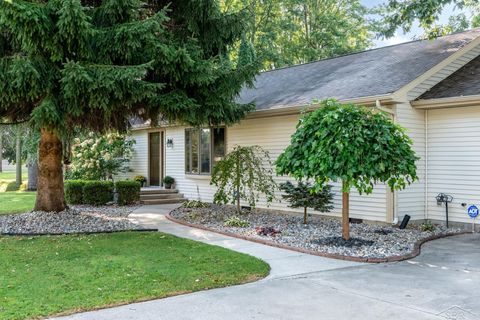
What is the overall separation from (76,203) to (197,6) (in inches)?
300

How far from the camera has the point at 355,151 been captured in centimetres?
712

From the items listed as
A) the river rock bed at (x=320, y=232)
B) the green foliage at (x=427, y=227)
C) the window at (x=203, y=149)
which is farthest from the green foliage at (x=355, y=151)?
the window at (x=203, y=149)

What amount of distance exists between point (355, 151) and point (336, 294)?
2740mm

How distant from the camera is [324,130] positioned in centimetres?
741

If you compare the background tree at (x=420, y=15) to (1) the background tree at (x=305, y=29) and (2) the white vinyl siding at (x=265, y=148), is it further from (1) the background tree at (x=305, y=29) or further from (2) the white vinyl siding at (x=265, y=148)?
(1) the background tree at (x=305, y=29)

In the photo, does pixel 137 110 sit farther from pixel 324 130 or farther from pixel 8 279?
pixel 8 279

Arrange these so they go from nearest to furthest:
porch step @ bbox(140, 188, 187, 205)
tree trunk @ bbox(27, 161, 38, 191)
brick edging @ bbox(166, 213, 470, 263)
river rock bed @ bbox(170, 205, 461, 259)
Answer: brick edging @ bbox(166, 213, 470, 263) → river rock bed @ bbox(170, 205, 461, 259) → porch step @ bbox(140, 188, 187, 205) → tree trunk @ bbox(27, 161, 38, 191)

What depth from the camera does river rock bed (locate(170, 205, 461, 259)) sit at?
752cm

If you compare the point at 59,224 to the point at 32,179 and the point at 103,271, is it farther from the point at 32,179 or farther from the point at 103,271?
the point at 32,179

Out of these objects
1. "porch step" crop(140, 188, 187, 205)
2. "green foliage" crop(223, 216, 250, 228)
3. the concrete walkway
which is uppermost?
"porch step" crop(140, 188, 187, 205)

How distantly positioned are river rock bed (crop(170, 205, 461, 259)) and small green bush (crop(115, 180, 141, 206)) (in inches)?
95.8

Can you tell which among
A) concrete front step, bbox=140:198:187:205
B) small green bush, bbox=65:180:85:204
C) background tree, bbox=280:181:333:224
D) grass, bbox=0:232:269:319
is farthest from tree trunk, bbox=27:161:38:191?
background tree, bbox=280:181:333:224

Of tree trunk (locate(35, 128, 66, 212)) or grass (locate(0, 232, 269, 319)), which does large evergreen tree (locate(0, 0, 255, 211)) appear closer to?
tree trunk (locate(35, 128, 66, 212))

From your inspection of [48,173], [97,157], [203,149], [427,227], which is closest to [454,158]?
[427,227]
